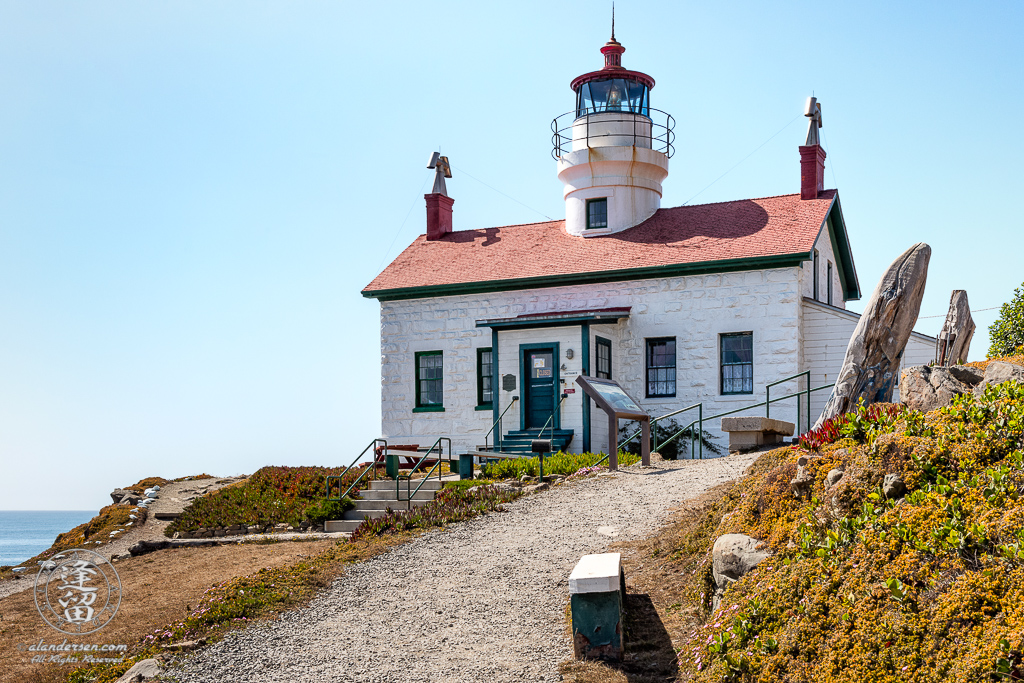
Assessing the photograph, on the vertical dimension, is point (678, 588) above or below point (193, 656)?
above

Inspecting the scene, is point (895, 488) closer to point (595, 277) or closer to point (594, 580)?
point (594, 580)

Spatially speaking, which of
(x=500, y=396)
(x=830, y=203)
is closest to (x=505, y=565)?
(x=500, y=396)

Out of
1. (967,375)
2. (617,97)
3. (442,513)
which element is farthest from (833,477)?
(617,97)

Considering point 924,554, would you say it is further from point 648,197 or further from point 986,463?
point 648,197

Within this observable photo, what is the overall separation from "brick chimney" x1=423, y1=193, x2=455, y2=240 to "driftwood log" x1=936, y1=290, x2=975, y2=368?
16.5m

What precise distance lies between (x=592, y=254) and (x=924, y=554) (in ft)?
56.2

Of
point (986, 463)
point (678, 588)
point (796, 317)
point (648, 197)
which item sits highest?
point (648, 197)

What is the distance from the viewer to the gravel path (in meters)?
7.67

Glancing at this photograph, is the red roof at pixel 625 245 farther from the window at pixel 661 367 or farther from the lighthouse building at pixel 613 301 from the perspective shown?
the window at pixel 661 367

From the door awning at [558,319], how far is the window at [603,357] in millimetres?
445

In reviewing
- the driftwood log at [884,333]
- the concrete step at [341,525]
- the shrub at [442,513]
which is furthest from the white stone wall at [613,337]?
the driftwood log at [884,333]

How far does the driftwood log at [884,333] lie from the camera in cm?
974

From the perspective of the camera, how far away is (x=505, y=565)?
407 inches

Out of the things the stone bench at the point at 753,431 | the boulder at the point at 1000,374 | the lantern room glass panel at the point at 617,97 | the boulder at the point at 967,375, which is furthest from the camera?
the lantern room glass panel at the point at 617,97
